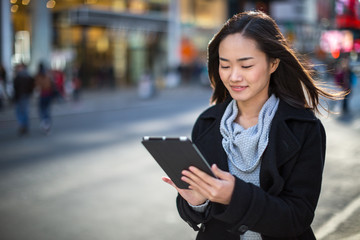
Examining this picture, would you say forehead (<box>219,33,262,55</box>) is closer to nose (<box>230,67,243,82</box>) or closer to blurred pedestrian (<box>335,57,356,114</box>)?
nose (<box>230,67,243,82</box>)

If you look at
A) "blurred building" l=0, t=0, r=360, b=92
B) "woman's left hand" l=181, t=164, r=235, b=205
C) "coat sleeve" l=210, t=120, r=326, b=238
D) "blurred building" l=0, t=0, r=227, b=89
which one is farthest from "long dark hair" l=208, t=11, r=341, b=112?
"blurred building" l=0, t=0, r=227, b=89

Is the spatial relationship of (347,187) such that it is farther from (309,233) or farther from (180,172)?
(180,172)

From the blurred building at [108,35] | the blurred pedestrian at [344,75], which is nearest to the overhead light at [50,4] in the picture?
the blurred building at [108,35]

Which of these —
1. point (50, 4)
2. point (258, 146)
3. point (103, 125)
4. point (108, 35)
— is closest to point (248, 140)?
point (258, 146)

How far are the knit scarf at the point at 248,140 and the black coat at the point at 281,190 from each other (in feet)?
0.09

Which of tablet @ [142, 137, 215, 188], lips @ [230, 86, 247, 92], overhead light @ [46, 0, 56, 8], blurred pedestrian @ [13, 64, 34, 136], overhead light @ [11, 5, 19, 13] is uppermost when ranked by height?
overhead light @ [46, 0, 56, 8]

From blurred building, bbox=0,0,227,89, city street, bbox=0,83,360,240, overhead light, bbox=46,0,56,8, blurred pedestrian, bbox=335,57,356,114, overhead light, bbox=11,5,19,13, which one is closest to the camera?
city street, bbox=0,83,360,240

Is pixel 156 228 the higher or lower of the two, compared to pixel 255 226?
lower

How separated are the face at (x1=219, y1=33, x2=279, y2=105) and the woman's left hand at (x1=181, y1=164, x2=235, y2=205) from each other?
42 centimetres

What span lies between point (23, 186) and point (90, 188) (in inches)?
41.1

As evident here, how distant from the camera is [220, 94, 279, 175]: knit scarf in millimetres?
1761

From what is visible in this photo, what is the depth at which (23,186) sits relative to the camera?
20.9 feet

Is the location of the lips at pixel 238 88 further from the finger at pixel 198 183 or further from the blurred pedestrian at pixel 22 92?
the blurred pedestrian at pixel 22 92

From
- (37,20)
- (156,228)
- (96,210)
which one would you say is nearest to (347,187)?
(156,228)
